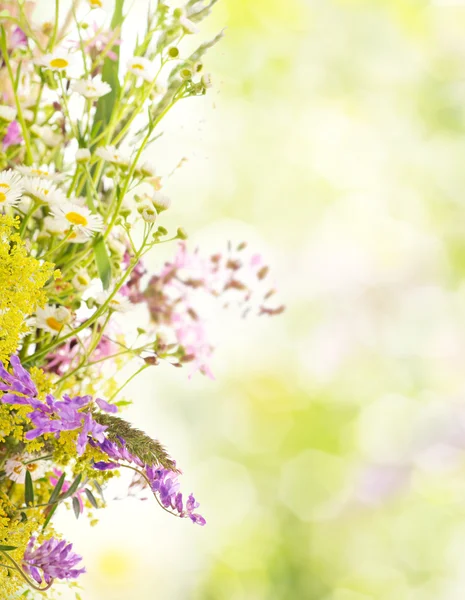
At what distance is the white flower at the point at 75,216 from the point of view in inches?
17.1

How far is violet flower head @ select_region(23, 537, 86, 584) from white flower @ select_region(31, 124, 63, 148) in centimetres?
26

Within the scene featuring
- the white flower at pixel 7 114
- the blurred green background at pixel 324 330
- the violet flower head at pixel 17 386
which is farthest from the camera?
the blurred green background at pixel 324 330

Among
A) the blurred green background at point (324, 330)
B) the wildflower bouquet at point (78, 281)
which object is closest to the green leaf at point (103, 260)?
the wildflower bouquet at point (78, 281)

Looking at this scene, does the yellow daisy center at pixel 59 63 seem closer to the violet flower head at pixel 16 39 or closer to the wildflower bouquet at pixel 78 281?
the wildflower bouquet at pixel 78 281

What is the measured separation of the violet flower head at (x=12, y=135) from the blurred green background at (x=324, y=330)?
1.01 metres

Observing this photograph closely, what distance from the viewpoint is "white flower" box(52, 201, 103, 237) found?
43cm

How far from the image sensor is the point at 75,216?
433mm

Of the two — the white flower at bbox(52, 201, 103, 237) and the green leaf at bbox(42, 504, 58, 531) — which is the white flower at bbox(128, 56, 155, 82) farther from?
the green leaf at bbox(42, 504, 58, 531)

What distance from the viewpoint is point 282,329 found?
5.41ft

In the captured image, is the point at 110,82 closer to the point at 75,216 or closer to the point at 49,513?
the point at 75,216

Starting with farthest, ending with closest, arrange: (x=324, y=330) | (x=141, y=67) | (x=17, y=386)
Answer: (x=324, y=330)
(x=141, y=67)
(x=17, y=386)

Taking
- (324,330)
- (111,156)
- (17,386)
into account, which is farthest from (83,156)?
(324,330)

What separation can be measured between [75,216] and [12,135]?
5.7 inches

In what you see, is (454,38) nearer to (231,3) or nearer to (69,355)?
(231,3)
